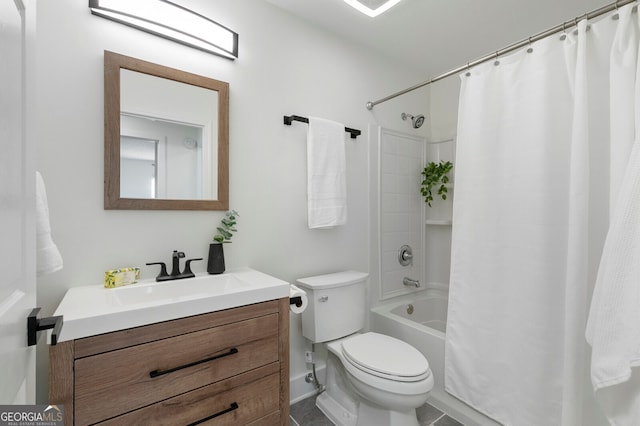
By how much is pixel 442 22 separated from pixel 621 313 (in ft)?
6.30

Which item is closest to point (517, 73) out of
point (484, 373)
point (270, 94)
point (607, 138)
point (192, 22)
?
point (607, 138)

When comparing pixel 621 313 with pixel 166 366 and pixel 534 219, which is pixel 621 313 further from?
pixel 166 366

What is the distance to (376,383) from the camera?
1.33m

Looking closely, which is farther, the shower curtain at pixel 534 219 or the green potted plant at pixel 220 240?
the green potted plant at pixel 220 240

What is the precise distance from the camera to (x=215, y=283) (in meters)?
1.41

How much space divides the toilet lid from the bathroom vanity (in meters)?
0.40

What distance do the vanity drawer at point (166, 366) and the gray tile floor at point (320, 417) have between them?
0.70 m

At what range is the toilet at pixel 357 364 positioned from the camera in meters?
1.31

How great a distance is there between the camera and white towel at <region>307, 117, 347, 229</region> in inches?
71.8

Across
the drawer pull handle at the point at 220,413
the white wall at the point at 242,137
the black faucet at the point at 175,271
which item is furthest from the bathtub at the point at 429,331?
the black faucet at the point at 175,271

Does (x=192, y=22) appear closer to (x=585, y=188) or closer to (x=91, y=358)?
(x=91, y=358)

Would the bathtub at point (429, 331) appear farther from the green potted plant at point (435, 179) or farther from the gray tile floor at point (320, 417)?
the green potted plant at point (435, 179)

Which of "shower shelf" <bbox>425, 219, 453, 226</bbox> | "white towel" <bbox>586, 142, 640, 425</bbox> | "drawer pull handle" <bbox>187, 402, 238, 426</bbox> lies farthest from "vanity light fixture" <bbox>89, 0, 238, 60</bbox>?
"shower shelf" <bbox>425, 219, 453, 226</bbox>

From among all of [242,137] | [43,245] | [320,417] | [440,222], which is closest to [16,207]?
[43,245]
